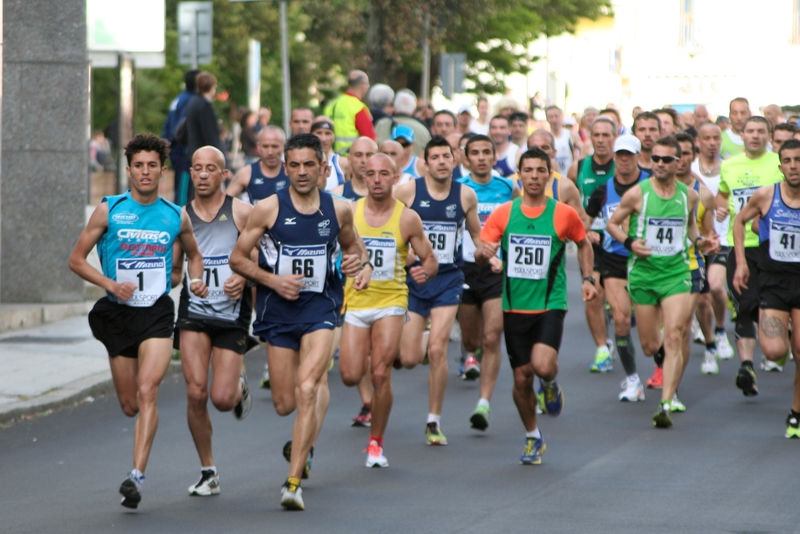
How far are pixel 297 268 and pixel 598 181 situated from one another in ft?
17.8

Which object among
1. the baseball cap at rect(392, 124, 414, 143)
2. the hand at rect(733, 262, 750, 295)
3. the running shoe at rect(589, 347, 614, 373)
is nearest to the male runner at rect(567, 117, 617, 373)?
the running shoe at rect(589, 347, 614, 373)

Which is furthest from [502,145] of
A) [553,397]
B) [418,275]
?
[418,275]

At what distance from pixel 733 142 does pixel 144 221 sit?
444 inches

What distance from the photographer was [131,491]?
A: 751cm

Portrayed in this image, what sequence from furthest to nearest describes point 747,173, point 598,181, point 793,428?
point 747,173 → point 598,181 → point 793,428

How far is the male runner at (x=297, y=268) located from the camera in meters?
8.09

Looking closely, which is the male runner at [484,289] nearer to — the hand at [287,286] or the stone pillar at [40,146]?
the hand at [287,286]

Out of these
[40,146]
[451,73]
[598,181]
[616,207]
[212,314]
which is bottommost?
[212,314]

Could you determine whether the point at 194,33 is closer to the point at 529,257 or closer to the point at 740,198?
the point at 740,198

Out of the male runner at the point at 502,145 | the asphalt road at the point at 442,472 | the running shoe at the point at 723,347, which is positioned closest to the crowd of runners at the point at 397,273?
the asphalt road at the point at 442,472

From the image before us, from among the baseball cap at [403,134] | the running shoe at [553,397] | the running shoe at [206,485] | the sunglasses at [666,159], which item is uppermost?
the baseball cap at [403,134]

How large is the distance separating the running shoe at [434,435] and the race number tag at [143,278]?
8.04 ft

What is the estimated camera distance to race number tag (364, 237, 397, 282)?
30.5 ft

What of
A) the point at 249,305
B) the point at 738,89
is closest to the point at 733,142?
the point at 249,305
